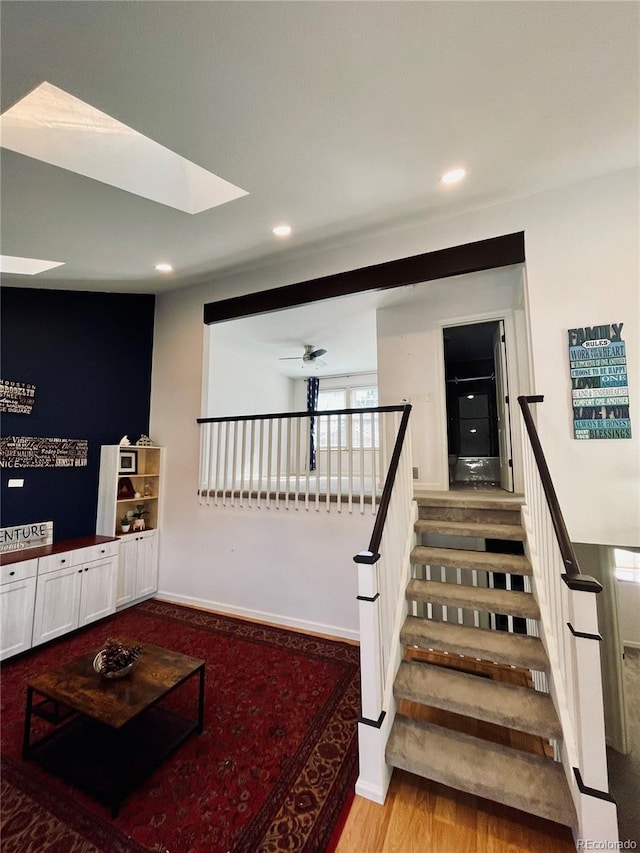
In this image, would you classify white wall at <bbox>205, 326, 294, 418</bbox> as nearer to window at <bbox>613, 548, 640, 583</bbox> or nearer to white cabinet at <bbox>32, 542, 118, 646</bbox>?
white cabinet at <bbox>32, 542, 118, 646</bbox>

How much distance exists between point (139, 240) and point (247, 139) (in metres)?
1.71

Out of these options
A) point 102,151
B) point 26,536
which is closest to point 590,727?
point 102,151

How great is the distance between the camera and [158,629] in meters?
3.72

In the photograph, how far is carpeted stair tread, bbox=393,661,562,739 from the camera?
6.25 ft

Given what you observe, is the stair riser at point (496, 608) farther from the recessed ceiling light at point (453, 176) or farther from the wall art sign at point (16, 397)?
the wall art sign at point (16, 397)

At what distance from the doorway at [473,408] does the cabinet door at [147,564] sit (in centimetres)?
446

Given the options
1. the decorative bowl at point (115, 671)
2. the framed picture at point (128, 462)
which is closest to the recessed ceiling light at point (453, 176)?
the decorative bowl at point (115, 671)

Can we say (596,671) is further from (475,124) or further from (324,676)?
(475,124)

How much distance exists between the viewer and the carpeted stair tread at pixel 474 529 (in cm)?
281

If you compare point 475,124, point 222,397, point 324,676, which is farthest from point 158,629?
point 475,124

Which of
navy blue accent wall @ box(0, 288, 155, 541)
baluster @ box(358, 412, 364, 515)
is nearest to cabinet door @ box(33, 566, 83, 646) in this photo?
navy blue accent wall @ box(0, 288, 155, 541)

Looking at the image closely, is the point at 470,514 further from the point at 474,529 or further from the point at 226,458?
the point at 226,458

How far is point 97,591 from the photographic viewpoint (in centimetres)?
A: 380

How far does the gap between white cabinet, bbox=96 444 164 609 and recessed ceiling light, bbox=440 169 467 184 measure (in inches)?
174
